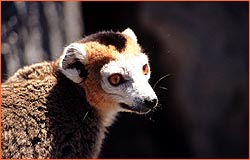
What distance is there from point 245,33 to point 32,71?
6.73 meters

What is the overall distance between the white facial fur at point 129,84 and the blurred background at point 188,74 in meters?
5.31

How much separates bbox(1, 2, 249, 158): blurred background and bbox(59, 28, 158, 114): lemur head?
5.12 metres

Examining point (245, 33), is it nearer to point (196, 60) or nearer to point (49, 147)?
point (196, 60)

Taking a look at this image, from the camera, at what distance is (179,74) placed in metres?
12.2

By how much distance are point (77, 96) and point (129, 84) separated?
56 centimetres

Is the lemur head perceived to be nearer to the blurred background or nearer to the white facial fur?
the white facial fur

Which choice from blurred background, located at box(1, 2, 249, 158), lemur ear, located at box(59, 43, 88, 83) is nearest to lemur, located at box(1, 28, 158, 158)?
lemur ear, located at box(59, 43, 88, 83)

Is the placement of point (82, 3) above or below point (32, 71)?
above

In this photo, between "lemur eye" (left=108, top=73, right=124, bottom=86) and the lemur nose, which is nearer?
the lemur nose

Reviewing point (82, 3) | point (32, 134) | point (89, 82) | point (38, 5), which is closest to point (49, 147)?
point (32, 134)

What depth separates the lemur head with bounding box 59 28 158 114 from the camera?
18.2 ft

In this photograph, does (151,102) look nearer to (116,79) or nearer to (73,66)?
(116,79)

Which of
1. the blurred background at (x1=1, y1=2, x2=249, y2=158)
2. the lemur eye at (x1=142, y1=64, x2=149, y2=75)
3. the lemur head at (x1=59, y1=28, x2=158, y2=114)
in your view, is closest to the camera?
the lemur head at (x1=59, y1=28, x2=158, y2=114)

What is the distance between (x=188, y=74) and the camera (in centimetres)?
1209
